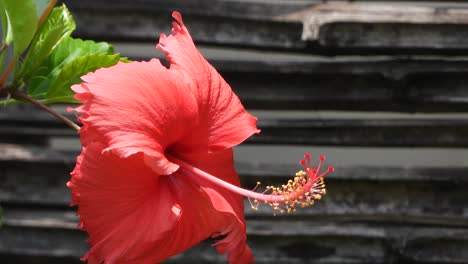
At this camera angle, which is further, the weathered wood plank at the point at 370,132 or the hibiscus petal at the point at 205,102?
the weathered wood plank at the point at 370,132

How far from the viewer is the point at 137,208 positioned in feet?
2.23

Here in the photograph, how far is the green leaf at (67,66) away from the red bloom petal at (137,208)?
0.47 ft

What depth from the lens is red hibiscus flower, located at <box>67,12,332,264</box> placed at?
0.64m

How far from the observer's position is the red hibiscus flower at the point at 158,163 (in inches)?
25.2

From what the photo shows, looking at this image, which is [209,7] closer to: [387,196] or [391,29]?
[391,29]

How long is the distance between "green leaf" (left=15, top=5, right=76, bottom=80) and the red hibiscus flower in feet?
0.38

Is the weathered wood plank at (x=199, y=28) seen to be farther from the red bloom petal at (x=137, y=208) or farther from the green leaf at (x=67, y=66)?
the red bloom petal at (x=137, y=208)

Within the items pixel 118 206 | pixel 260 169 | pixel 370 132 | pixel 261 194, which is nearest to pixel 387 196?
pixel 370 132

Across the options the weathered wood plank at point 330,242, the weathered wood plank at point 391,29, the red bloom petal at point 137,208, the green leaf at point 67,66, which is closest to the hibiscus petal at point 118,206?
the red bloom petal at point 137,208

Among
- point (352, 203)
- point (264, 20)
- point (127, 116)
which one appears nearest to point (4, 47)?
point (127, 116)

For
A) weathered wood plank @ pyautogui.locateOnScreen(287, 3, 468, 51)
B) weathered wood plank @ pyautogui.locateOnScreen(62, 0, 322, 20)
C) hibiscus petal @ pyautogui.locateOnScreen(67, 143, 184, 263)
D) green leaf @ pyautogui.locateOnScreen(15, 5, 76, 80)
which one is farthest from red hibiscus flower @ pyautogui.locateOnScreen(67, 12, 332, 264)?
weathered wood plank @ pyautogui.locateOnScreen(62, 0, 322, 20)

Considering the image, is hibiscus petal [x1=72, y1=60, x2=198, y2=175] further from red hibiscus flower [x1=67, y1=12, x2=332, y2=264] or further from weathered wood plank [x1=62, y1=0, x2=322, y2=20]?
weathered wood plank [x1=62, y1=0, x2=322, y2=20]

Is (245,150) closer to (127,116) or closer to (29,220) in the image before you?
(29,220)

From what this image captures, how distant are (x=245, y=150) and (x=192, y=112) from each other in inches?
65.9
